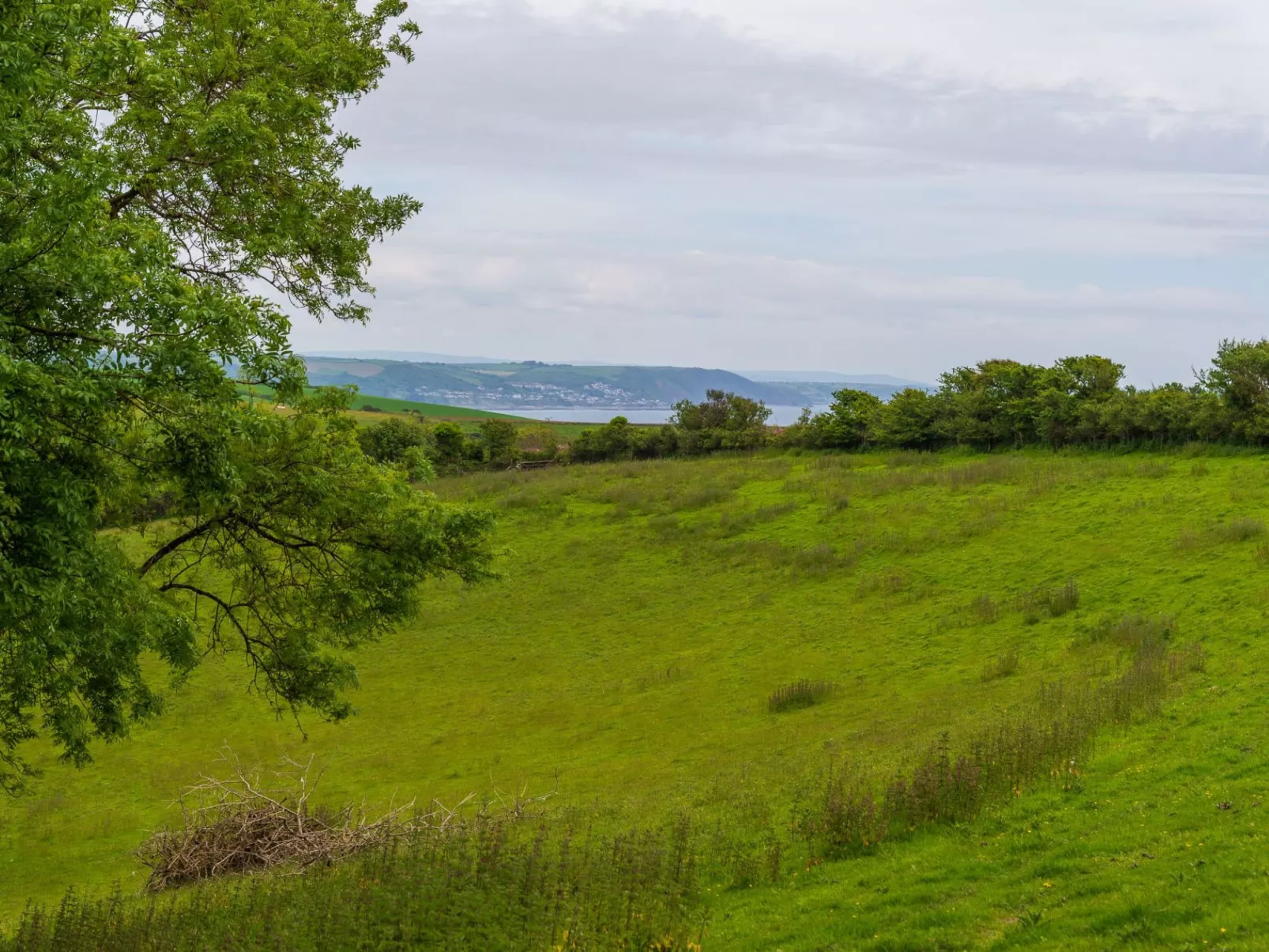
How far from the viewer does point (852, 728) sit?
22609 mm

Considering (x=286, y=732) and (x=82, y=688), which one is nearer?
(x=82, y=688)

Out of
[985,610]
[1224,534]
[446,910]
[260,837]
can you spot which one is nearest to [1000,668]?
[985,610]

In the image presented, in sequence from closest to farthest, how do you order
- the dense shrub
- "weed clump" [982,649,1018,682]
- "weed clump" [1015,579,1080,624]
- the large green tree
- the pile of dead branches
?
the large green tree, the dense shrub, the pile of dead branches, "weed clump" [982,649,1018,682], "weed clump" [1015,579,1080,624]

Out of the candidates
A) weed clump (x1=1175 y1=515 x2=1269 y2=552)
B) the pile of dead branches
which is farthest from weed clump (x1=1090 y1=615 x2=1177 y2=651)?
the pile of dead branches

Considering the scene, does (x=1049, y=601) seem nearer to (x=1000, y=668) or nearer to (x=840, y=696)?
(x=1000, y=668)

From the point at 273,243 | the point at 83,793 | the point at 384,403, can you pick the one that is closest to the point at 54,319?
the point at 273,243

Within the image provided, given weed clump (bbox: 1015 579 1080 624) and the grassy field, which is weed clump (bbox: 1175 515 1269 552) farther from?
weed clump (bbox: 1015 579 1080 624)

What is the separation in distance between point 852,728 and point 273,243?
17.0 metres

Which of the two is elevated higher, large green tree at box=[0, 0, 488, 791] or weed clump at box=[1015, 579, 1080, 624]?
large green tree at box=[0, 0, 488, 791]

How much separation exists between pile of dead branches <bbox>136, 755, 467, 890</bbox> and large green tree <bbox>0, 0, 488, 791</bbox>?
2.23 meters

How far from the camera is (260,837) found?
56.1 feet

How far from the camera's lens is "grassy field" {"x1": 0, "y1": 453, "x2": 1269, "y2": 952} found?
35.5ft

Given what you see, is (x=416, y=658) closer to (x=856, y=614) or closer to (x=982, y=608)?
(x=856, y=614)

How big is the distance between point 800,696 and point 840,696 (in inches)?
43.3
